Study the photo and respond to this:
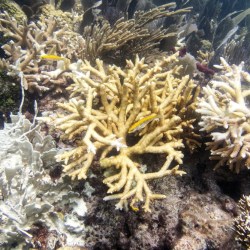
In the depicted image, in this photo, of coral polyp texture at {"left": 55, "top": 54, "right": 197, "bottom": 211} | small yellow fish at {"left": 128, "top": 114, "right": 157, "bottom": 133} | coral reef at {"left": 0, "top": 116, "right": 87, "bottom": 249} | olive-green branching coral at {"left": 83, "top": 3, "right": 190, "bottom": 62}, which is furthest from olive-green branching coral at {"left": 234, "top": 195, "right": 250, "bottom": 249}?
olive-green branching coral at {"left": 83, "top": 3, "right": 190, "bottom": 62}

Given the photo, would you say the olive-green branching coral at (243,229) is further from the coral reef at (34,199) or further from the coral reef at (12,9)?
the coral reef at (12,9)

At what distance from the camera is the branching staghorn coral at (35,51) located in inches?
127

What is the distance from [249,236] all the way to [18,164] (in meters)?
2.08

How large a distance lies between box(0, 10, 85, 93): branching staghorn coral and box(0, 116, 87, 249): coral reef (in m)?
0.82

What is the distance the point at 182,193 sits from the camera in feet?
Answer: 8.35

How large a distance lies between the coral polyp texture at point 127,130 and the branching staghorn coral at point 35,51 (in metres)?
0.78

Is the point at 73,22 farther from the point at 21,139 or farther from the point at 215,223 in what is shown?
the point at 215,223

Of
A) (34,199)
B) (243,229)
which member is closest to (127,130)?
(34,199)

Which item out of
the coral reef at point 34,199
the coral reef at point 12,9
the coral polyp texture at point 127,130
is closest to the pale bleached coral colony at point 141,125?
the coral polyp texture at point 127,130

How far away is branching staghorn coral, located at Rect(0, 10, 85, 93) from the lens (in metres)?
3.23

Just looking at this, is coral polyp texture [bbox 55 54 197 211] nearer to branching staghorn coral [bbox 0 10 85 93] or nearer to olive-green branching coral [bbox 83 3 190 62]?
branching staghorn coral [bbox 0 10 85 93]

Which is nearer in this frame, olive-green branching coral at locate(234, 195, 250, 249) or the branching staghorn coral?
olive-green branching coral at locate(234, 195, 250, 249)

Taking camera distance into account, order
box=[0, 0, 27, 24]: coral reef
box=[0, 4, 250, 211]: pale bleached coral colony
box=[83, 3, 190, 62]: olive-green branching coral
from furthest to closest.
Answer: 1. box=[0, 0, 27, 24]: coral reef
2. box=[83, 3, 190, 62]: olive-green branching coral
3. box=[0, 4, 250, 211]: pale bleached coral colony

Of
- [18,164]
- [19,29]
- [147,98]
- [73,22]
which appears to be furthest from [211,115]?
[73,22]
